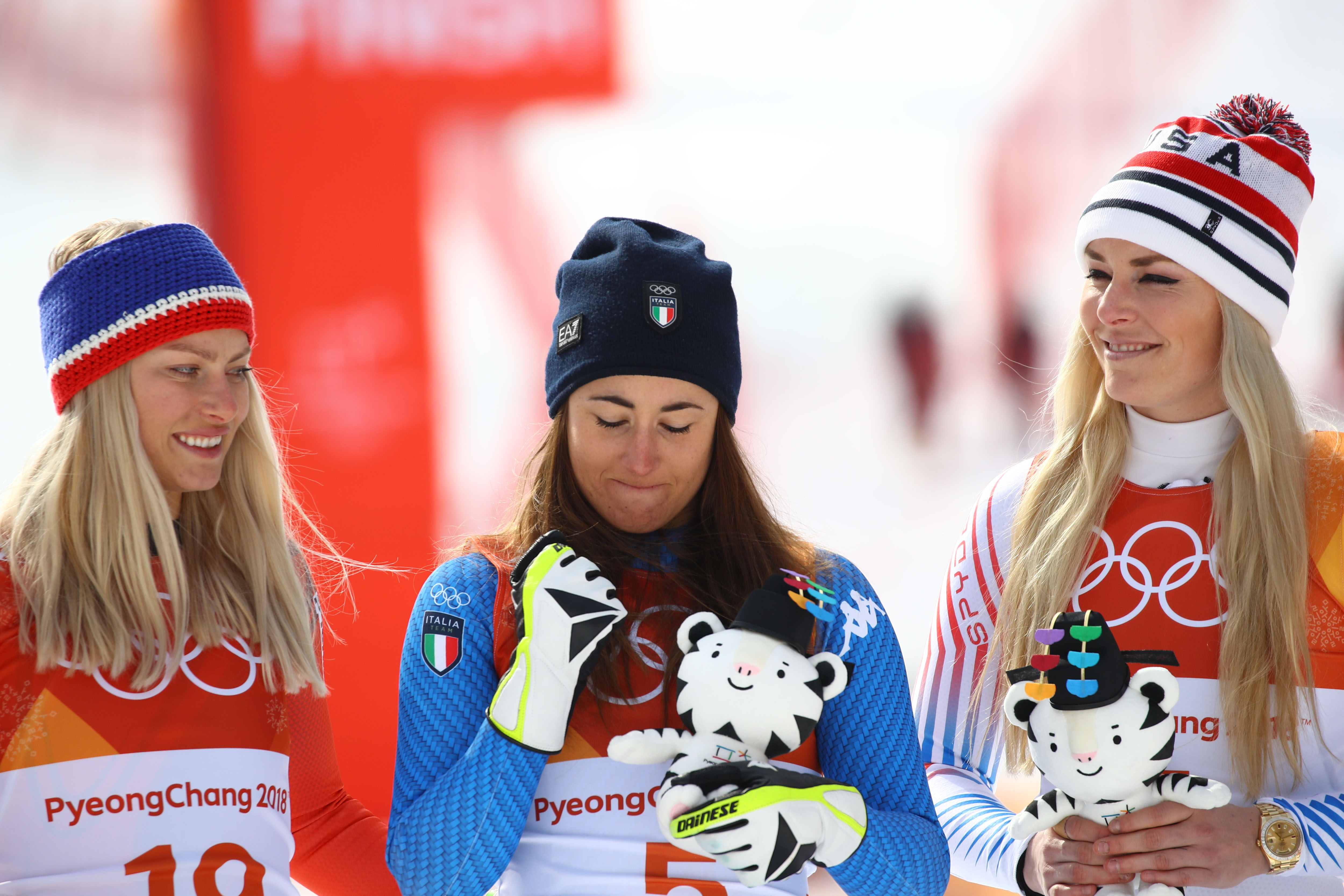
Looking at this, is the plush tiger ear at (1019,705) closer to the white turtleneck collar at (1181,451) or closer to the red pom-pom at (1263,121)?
the white turtleneck collar at (1181,451)

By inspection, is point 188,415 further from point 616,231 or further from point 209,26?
point 209,26

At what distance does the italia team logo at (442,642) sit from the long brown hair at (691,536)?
0.15 meters

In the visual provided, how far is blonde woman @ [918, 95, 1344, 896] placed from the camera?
5.72 ft

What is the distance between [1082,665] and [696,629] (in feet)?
1.71

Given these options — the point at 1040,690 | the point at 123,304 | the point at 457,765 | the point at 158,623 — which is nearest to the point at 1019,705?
the point at 1040,690

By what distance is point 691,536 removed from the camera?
1845mm

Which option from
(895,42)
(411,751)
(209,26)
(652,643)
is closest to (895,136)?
(895,42)

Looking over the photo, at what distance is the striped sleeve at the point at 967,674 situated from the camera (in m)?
1.96

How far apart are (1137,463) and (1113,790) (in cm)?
67

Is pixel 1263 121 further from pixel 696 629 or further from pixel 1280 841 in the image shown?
pixel 696 629

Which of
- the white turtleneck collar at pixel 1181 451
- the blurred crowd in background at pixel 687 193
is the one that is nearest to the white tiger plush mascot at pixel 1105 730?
the white turtleneck collar at pixel 1181 451

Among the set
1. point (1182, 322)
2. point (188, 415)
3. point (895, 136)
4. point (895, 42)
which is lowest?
point (188, 415)

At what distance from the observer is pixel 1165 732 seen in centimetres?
152

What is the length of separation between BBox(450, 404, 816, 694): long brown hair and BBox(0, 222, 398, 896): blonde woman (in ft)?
1.32
